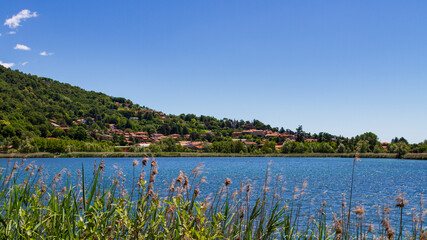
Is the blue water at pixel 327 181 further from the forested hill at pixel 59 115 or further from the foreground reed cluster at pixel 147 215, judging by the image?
the forested hill at pixel 59 115

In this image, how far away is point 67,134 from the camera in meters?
108

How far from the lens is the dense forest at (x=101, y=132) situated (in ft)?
279

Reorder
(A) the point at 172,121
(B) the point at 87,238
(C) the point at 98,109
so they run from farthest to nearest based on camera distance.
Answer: (A) the point at 172,121 → (C) the point at 98,109 → (B) the point at 87,238

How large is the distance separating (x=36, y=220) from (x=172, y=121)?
190 metres

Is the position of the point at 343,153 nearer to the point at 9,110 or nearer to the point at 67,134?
the point at 67,134

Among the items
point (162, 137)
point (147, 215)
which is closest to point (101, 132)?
point (162, 137)

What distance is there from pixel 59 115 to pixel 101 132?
17.9 metres

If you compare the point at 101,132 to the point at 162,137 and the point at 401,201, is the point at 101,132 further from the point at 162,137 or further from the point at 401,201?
the point at 401,201

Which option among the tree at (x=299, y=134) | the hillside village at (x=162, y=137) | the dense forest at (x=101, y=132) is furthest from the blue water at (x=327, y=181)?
the tree at (x=299, y=134)

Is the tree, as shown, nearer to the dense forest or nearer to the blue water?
the dense forest

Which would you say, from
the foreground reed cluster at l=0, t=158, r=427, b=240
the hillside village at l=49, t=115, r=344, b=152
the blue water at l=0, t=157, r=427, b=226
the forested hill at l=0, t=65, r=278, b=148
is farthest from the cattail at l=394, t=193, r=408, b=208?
the hillside village at l=49, t=115, r=344, b=152

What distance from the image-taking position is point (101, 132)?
135 metres

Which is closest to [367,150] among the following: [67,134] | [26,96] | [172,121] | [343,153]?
[343,153]

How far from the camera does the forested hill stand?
10262cm
